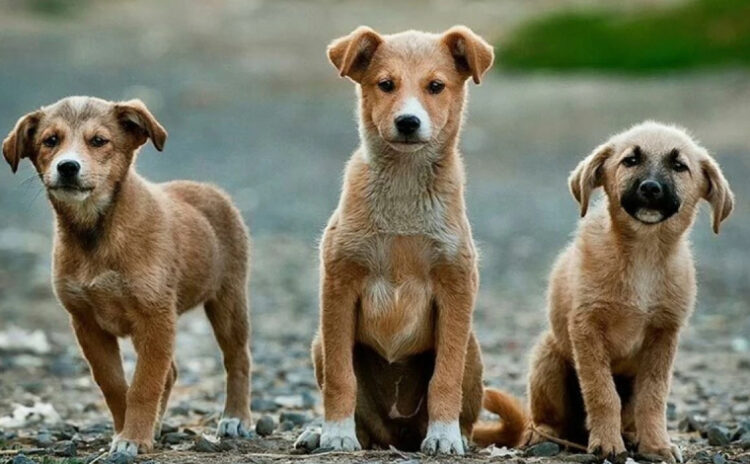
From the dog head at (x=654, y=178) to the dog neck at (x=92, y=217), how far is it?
2384 mm

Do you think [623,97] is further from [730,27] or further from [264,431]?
[264,431]

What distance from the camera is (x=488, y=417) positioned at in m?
9.91

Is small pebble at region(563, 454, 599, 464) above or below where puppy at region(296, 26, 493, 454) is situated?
below

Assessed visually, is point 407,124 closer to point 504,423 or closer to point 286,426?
point 504,423

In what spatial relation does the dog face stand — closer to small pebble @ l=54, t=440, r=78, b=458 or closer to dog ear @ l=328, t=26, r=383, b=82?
dog ear @ l=328, t=26, r=383, b=82

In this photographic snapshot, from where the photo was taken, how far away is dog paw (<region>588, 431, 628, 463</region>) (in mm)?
7723

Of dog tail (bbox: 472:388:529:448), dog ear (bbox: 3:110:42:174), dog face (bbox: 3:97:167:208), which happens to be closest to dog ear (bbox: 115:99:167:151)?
dog face (bbox: 3:97:167:208)

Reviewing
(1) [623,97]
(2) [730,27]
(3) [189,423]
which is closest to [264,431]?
(3) [189,423]

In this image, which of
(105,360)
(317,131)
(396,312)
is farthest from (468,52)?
(317,131)

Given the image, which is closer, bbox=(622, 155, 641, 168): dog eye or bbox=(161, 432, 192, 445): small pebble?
bbox=(622, 155, 641, 168): dog eye

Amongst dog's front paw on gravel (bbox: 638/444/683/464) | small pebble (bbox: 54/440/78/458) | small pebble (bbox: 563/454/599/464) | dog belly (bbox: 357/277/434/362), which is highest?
dog belly (bbox: 357/277/434/362)

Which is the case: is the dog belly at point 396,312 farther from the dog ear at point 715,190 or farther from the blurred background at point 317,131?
the blurred background at point 317,131

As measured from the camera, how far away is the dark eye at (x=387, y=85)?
7837 millimetres

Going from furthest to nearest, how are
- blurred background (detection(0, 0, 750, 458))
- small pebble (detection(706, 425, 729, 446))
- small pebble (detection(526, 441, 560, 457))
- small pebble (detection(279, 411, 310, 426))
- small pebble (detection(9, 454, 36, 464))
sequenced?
1. blurred background (detection(0, 0, 750, 458))
2. small pebble (detection(279, 411, 310, 426))
3. small pebble (detection(706, 425, 729, 446))
4. small pebble (detection(526, 441, 560, 457))
5. small pebble (detection(9, 454, 36, 464))
